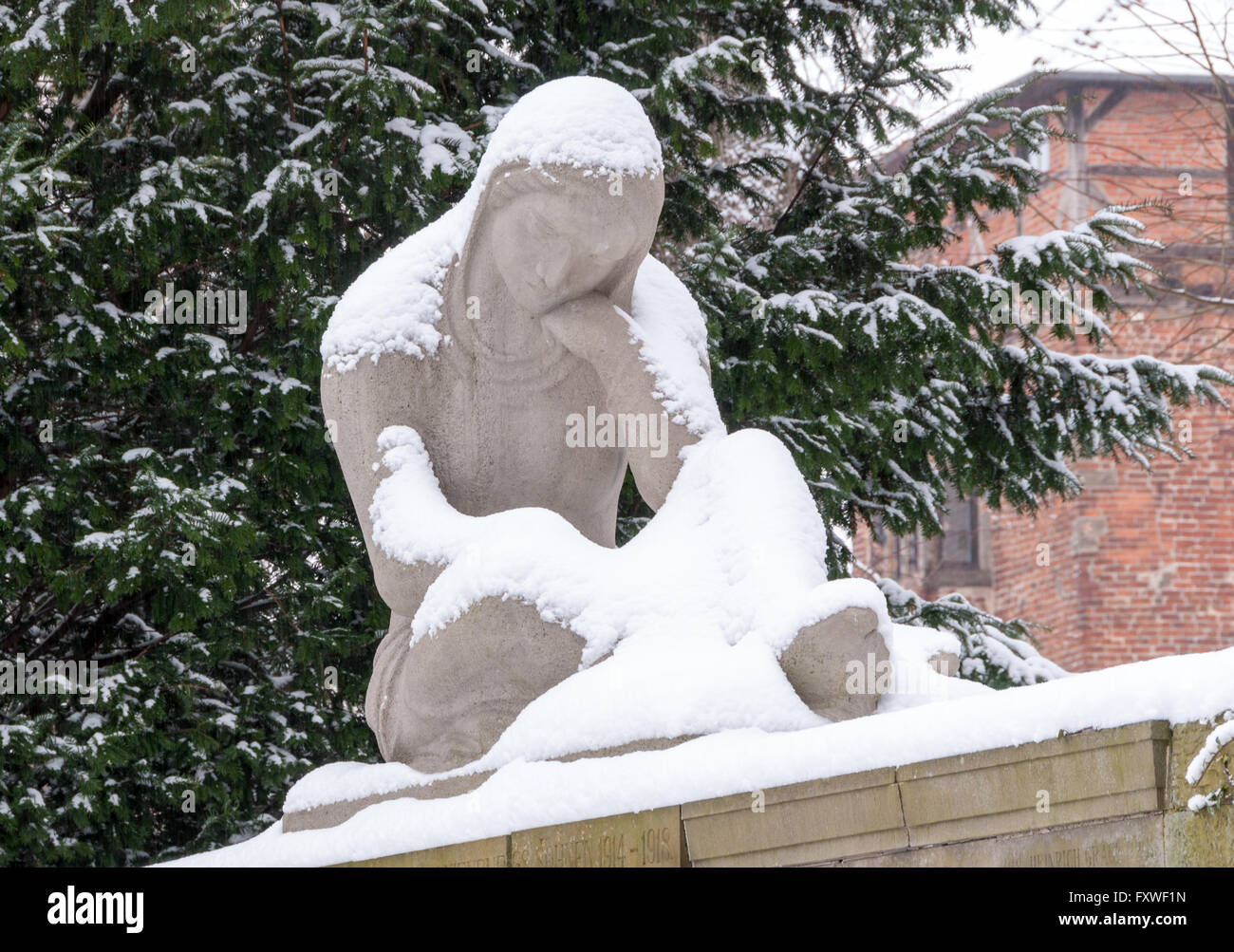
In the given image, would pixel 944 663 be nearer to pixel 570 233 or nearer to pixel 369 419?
pixel 570 233

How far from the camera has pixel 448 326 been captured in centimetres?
377

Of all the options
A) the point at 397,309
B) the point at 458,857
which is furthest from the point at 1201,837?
the point at 397,309

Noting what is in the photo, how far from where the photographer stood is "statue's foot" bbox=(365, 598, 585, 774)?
10.8 feet

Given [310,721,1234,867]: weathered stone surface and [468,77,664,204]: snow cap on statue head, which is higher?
[468,77,664,204]: snow cap on statue head

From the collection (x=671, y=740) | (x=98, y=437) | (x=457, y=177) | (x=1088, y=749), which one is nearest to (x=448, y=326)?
(x=671, y=740)

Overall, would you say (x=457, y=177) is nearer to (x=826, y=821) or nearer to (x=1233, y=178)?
(x=826, y=821)

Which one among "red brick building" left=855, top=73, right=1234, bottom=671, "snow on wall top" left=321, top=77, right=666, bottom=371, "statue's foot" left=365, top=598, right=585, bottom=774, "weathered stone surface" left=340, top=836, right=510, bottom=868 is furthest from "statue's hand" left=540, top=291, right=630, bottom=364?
"red brick building" left=855, top=73, right=1234, bottom=671

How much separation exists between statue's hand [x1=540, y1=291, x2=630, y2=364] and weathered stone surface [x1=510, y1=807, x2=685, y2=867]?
1089mm

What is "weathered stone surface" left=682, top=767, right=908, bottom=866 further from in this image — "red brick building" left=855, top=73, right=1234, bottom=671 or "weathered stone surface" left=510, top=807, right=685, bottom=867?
"red brick building" left=855, top=73, right=1234, bottom=671

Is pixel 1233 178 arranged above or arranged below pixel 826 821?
above

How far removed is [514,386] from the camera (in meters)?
3.80

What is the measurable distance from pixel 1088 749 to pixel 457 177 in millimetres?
4929

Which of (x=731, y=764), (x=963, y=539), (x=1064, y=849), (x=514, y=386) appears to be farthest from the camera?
(x=963, y=539)

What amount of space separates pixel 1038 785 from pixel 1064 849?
10 centimetres
